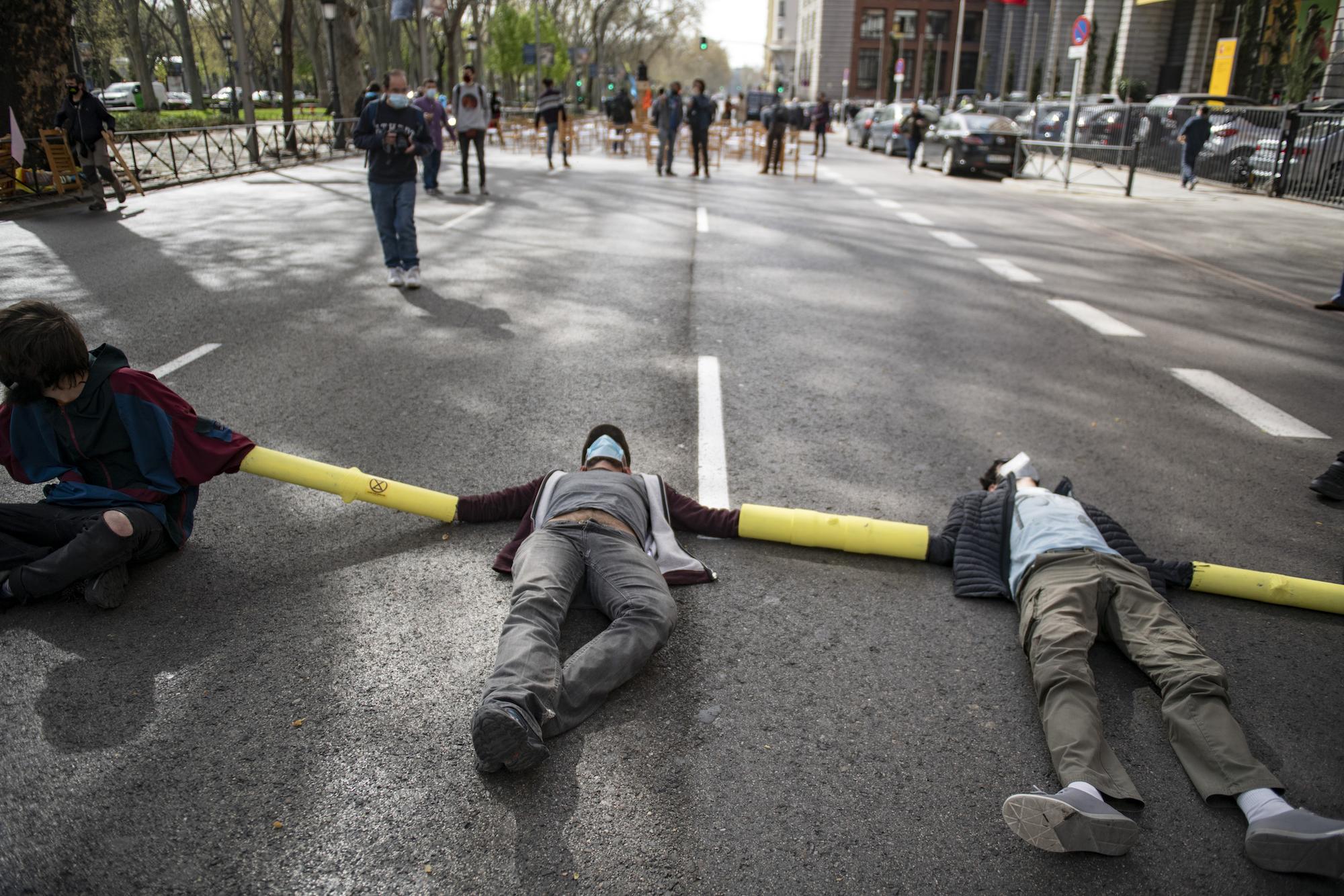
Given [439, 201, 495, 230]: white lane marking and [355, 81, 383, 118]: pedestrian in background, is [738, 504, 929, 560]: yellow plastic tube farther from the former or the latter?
[355, 81, 383, 118]: pedestrian in background

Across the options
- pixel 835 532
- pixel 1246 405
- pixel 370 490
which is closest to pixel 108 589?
pixel 370 490

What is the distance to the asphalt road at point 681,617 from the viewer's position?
8.61 ft

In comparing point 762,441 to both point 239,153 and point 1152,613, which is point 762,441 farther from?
point 239,153

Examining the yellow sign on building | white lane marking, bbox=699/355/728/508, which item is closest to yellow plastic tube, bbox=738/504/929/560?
white lane marking, bbox=699/355/728/508

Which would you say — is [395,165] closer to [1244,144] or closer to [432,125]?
[432,125]

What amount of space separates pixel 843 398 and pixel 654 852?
14.7ft

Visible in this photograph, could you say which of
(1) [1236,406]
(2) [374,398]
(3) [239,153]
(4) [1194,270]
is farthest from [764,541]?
(3) [239,153]

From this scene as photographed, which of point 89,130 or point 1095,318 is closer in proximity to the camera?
point 1095,318

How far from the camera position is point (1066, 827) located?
260 centimetres

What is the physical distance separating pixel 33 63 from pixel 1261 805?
2079cm

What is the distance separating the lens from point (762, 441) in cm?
575

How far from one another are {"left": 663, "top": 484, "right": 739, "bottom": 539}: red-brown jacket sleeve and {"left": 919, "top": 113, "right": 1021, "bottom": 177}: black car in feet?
76.5

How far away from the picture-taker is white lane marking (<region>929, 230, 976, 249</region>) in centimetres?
1385

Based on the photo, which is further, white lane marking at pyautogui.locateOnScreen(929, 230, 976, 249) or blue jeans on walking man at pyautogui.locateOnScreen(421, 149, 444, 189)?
Answer: blue jeans on walking man at pyautogui.locateOnScreen(421, 149, 444, 189)
